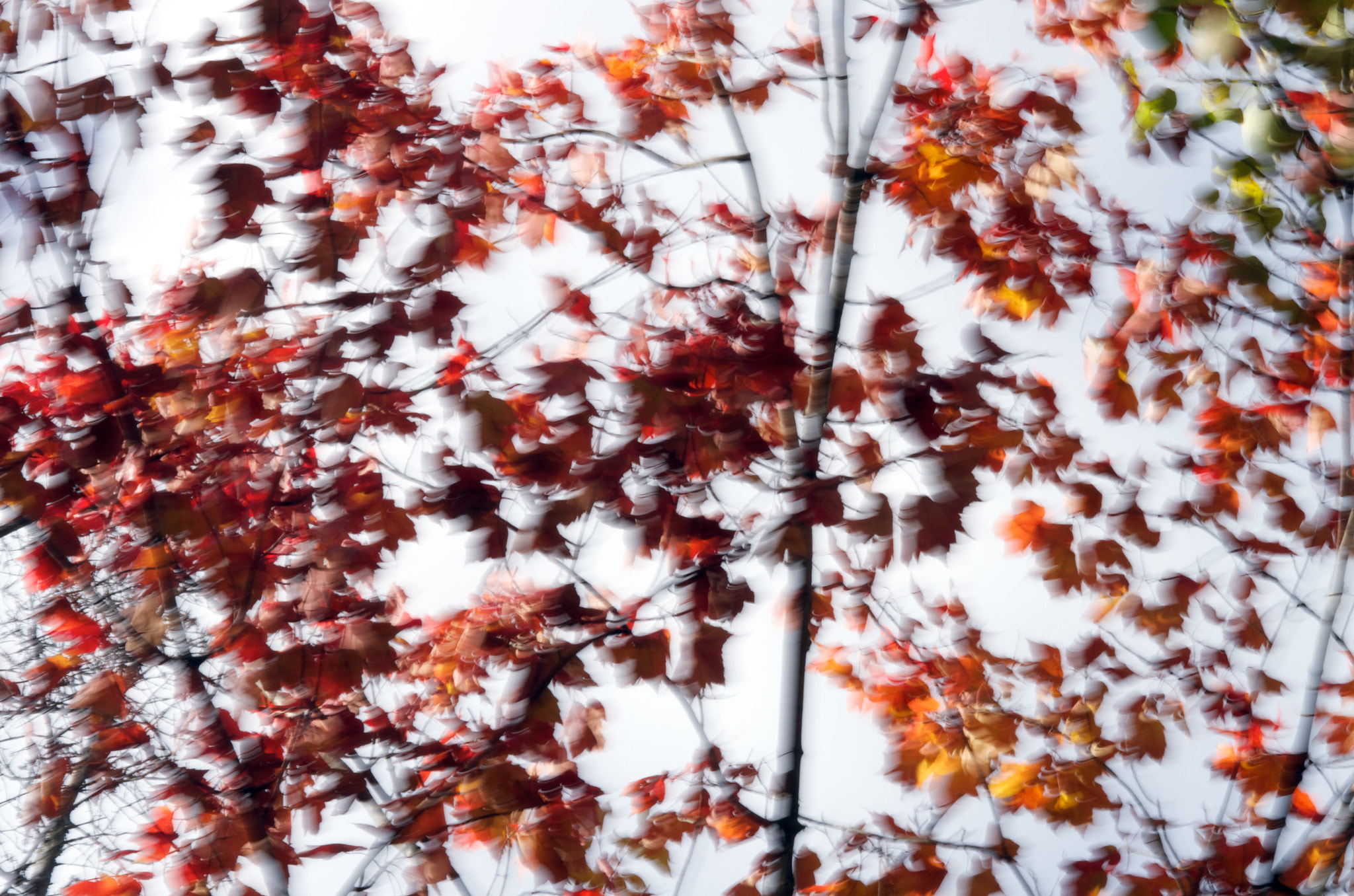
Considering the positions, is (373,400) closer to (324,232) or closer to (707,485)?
(324,232)

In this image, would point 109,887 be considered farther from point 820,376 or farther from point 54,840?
point 820,376

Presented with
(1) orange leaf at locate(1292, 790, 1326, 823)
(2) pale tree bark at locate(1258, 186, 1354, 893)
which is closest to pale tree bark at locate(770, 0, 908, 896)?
(2) pale tree bark at locate(1258, 186, 1354, 893)

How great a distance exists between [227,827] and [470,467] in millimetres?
1168

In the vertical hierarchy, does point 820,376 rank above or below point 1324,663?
above

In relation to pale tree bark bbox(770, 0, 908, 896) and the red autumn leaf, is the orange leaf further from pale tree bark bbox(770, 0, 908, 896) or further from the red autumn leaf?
the red autumn leaf

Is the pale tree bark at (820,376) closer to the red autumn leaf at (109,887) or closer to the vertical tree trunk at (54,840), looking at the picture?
the red autumn leaf at (109,887)

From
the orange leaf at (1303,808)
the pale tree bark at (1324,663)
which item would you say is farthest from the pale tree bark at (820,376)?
the orange leaf at (1303,808)

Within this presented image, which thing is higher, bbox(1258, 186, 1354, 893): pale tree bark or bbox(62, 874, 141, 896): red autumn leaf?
bbox(1258, 186, 1354, 893): pale tree bark

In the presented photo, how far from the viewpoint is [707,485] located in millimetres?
1907

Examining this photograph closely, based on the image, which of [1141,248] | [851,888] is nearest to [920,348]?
[1141,248]

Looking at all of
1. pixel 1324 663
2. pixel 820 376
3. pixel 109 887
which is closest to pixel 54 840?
pixel 109 887

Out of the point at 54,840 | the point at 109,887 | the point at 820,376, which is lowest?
the point at 54,840

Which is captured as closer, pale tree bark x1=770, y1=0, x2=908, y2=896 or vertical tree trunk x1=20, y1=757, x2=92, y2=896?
pale tree bark x1=770, y1=0, x2=908, y2=896

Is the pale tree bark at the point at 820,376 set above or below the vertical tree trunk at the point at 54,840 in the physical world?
above
